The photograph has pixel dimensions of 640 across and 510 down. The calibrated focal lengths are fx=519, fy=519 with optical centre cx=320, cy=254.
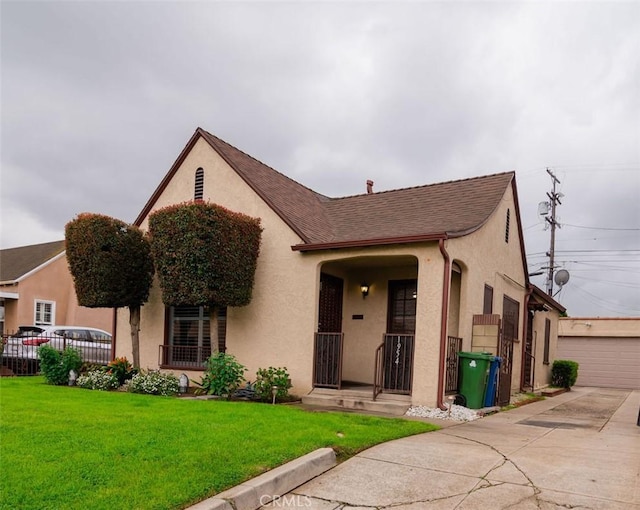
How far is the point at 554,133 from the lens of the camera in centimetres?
1700

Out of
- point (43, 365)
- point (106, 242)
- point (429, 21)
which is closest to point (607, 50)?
point (429, 21)

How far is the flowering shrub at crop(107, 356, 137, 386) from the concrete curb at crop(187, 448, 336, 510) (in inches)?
298

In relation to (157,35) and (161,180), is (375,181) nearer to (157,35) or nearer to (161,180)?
(161,180)

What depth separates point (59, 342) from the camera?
15.5 meters

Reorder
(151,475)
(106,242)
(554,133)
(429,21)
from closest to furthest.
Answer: (151,475) → (429,21) → (106,242) → (554,133)

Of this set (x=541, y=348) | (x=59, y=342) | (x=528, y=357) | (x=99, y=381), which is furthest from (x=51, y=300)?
(x=541, y=348)

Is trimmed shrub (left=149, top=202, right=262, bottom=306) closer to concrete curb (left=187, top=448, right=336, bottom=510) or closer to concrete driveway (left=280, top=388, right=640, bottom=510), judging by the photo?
concrete driveway (left=280, top=388, right=640, bottom=510)

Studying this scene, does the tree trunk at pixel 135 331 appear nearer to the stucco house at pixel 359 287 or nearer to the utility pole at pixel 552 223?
the stucco house at pixel 359 287

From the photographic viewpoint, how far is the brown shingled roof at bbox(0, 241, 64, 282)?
78.6ft

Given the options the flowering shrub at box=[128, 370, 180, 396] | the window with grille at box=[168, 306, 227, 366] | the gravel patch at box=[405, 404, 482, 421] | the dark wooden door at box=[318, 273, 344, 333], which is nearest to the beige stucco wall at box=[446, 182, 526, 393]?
the gravel patch at box=[405, 404, 482, 421]

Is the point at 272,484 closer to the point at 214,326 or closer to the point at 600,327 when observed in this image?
the point at 214,326

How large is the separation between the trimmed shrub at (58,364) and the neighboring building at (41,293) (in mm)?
12005

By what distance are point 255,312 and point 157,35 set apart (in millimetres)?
6172

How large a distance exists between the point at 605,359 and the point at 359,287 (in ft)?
47.3
